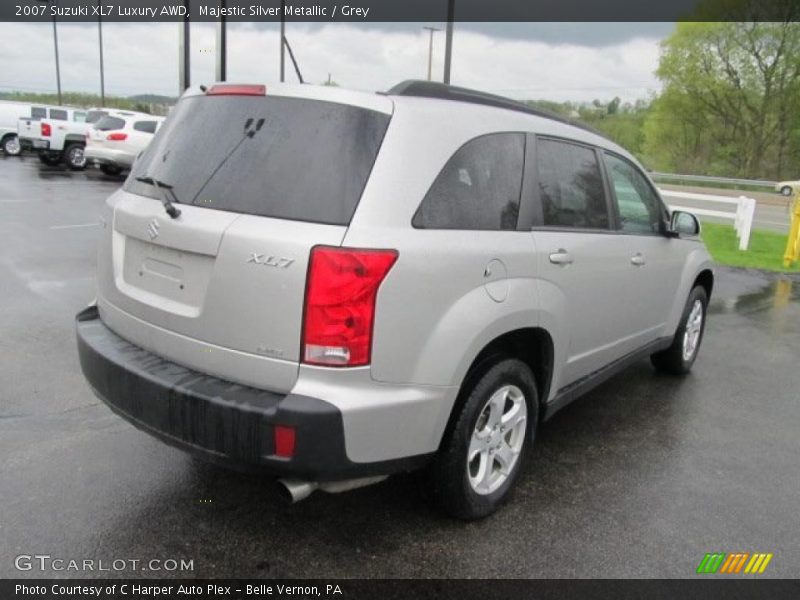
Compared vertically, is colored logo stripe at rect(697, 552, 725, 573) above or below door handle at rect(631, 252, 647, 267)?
below

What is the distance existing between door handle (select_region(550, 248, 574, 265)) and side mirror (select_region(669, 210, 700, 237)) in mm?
1788

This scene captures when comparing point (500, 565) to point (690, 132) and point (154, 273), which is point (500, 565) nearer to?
point (154, 273)

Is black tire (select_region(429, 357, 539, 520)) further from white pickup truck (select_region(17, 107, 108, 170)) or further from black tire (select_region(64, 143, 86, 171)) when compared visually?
black tire (select_region(64, 143, 86, 171))

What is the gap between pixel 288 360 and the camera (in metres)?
2.49

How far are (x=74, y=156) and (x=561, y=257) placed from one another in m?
23.2

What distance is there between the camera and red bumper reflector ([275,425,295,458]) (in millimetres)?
2436

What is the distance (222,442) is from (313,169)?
3.55 feet

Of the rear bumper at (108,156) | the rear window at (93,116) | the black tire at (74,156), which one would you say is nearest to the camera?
the rear bumper at (108,156)

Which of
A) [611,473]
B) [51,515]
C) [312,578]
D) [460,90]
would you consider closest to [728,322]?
[611,473]

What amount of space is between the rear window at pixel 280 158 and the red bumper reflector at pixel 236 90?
25mm

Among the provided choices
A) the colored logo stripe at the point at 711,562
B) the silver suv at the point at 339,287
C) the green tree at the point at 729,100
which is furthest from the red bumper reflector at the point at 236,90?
the green tree at the point at 729,100

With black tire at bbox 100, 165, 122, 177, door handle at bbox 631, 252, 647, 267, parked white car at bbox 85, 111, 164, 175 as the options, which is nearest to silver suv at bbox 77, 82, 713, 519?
door handle at bbox 631, 252, 647, 267

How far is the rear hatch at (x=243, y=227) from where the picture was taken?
8.20 feet

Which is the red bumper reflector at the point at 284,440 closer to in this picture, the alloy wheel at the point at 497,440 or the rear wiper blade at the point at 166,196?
the alloy wheel at the point at 497,440
